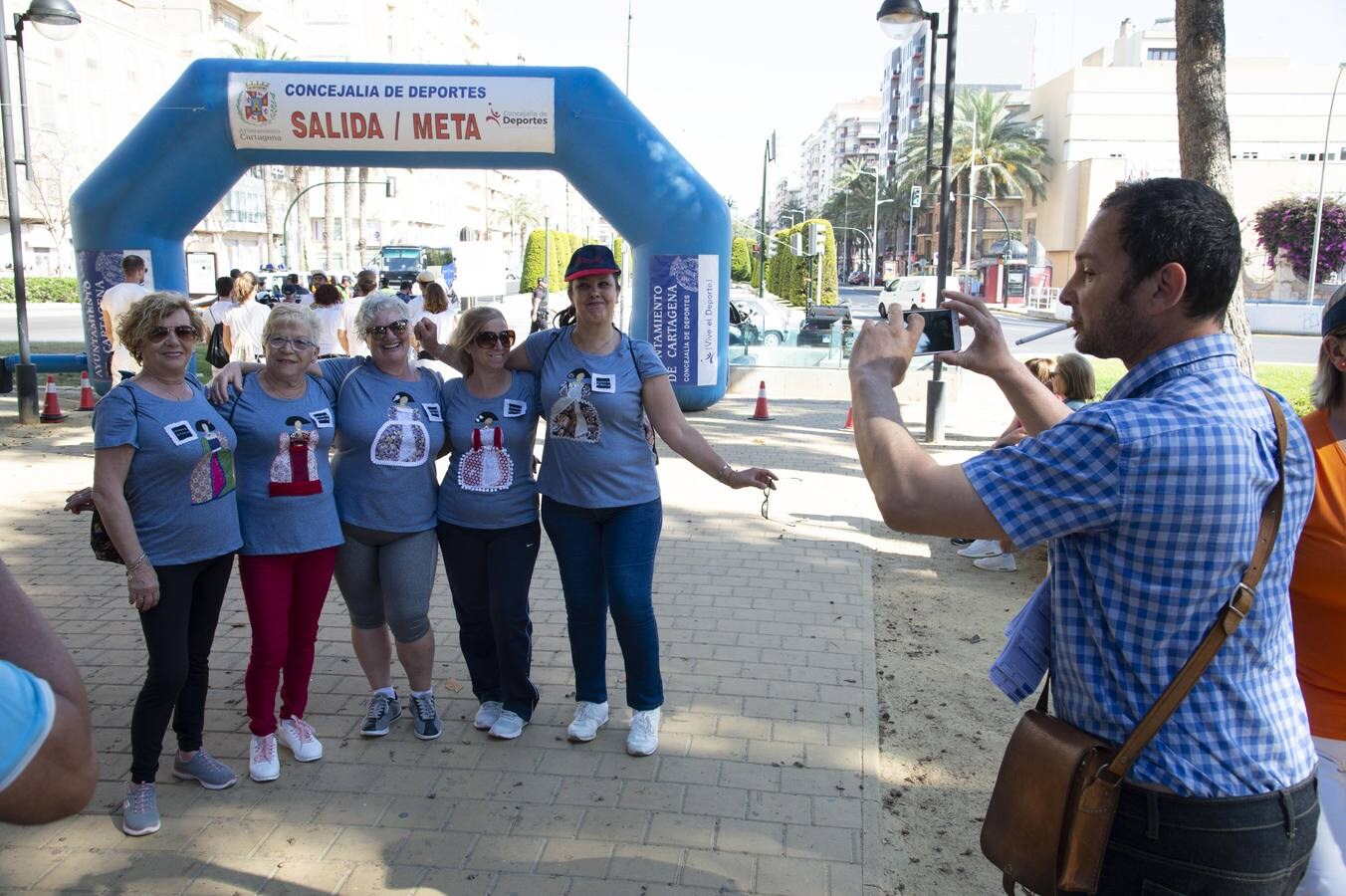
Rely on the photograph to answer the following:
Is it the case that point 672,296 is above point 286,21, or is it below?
below

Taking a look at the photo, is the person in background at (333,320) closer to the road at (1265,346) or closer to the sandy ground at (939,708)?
the sandy ground at (939,708)

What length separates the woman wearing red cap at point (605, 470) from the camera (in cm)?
385

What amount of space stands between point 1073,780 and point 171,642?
2884 mm

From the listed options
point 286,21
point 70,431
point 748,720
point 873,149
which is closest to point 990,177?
point 286,21

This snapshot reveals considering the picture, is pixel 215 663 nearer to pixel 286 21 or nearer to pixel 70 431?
pixel 70 431

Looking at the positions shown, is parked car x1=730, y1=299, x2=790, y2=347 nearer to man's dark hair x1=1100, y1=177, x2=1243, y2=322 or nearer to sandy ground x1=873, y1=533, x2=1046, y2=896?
sandy ground x1=873, y1=533, x2=1046, y2=896

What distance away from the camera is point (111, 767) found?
3764 mm

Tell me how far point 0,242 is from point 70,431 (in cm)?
4926

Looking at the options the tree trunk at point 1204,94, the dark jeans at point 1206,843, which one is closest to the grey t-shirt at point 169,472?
the dark jeans at point 1206,843

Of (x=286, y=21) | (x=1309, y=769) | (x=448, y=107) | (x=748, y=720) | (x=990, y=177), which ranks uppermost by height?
(x=286, y=21)

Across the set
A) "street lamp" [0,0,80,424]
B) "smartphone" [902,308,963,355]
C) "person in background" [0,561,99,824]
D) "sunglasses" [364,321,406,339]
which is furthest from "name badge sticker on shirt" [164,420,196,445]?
"street lamp" [0,0,80,424]

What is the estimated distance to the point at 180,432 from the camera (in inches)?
133

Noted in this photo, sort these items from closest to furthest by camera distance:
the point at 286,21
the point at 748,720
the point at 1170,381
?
the point at 1170,381 < the point at 748,720 < the point at 286,21

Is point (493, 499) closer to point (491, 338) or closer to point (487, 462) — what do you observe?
point (487, 462)
